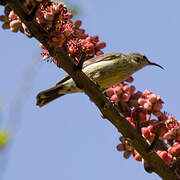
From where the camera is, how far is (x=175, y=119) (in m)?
2.69

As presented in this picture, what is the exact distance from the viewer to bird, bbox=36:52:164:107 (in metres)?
4.39

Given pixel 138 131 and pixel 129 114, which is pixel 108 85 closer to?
pixel 129 114

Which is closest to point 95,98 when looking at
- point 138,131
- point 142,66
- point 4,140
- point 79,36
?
point 138,131

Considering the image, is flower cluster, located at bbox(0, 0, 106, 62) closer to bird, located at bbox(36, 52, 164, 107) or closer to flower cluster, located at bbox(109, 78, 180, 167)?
flower cluster, located at bbox(109, 78, 180, 167)

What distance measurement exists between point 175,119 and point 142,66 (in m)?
3.15

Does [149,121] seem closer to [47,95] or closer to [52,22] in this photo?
[52,22]

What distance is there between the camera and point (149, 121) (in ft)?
9.05

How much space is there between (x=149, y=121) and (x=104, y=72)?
2.25 meters

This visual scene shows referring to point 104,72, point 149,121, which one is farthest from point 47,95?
point 149,121

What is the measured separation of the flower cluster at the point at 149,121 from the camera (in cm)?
254

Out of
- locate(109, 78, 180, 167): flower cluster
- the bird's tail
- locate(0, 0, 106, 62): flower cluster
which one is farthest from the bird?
locate(0, 0, 106, 62): flower cluster

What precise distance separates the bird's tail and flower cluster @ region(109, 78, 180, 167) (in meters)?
1.14

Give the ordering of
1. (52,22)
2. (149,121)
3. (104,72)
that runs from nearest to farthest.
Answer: (52,22)
(149,121)
(104,72)

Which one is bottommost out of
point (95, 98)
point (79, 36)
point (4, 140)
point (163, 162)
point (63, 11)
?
point (163, 162)
